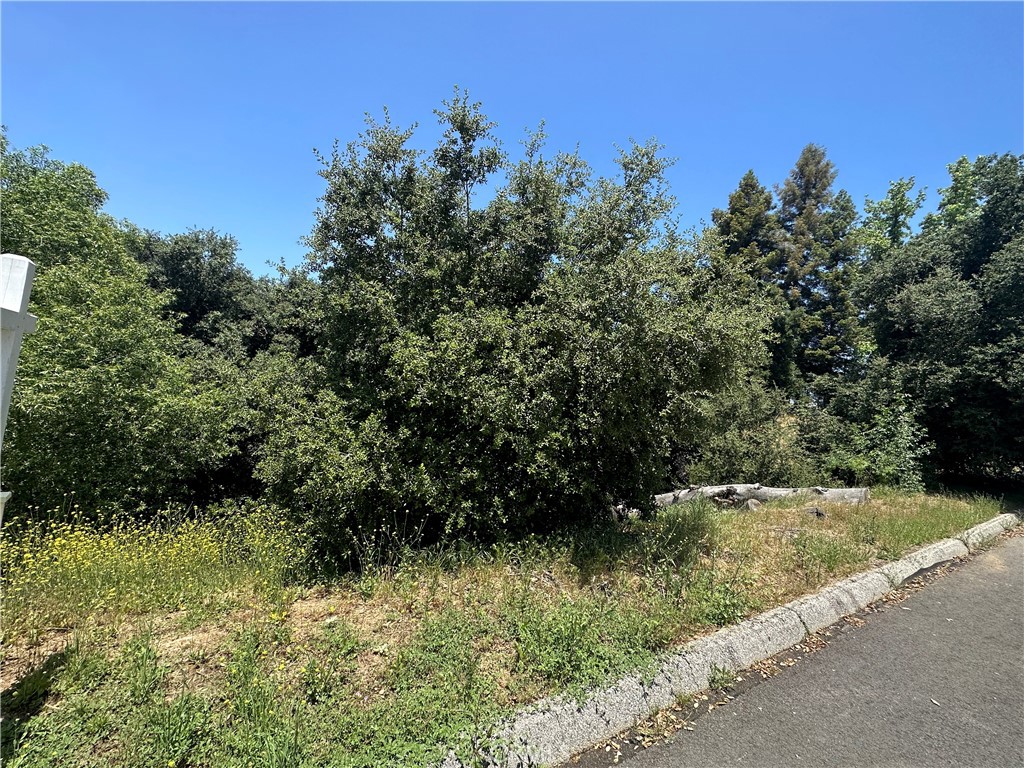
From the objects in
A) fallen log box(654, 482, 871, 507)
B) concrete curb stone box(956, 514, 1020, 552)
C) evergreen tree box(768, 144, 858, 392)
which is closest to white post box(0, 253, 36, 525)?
fallen log box(654, 482, 871, 507)

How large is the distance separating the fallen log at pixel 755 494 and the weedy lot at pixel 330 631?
141 inches

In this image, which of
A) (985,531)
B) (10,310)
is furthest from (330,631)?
(985,531)

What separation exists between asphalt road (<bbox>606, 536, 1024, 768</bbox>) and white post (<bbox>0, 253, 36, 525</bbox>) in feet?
11.0

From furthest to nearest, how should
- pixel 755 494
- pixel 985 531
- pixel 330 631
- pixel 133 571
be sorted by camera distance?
1. pixel 755 494
2. pixel 985 531
3. pixel 133 571
4. pixel 330 631

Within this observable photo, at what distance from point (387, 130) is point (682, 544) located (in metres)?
7.25

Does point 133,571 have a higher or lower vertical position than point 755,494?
lower

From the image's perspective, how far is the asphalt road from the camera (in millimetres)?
2428

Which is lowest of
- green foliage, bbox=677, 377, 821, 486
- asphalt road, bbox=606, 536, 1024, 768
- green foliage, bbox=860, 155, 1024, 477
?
asphalt road, bbox=606, 536, 1024, 768

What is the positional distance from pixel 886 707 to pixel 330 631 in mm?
3494

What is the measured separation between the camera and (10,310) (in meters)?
1.94

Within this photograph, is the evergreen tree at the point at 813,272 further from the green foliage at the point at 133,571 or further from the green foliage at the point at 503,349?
the green foliage at the point at 133,571

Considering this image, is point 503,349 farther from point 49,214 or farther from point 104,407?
point 49,214

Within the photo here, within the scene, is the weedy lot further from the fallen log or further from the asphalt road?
the fallen log

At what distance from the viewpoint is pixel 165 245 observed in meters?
19.6
